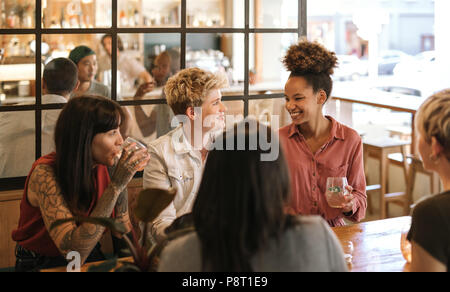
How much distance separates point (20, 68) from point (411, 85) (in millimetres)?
6293

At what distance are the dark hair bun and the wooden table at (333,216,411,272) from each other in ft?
2.38

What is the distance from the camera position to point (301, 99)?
8.04ft

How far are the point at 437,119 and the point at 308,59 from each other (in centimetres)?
99

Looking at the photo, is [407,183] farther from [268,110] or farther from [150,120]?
[150,120]

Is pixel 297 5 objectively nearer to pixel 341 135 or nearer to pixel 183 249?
pixel 341 135

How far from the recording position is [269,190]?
4.01 ft

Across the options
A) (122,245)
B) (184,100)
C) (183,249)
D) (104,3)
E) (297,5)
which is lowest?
(122,245)

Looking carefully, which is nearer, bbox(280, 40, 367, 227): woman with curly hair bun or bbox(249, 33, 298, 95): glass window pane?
bbox(280, 40, 367, 227): woman with curly hair bun

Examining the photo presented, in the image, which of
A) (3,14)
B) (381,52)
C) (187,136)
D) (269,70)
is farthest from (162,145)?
(381,52)

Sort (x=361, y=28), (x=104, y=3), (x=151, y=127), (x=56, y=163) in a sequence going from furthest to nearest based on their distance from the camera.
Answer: (x=361, y=28) → (x=104, y=3) → (x=151, y=127) → (x=56, y=163)

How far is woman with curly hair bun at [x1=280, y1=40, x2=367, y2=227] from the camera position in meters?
2.41

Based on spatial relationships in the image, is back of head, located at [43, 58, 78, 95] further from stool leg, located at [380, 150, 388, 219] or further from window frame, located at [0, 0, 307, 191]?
stool leg, located at [380, 150, 388, 219]

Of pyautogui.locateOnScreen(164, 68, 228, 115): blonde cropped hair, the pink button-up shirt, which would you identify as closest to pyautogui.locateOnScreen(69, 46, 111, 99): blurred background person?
pyautogui.locateOnScreen(164, 68, 228, 115): blonde cropped hair
